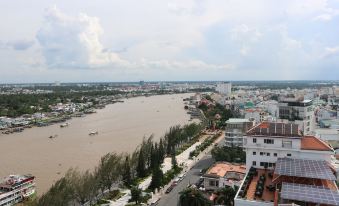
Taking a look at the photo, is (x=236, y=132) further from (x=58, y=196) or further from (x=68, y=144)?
(x=58, y=196)

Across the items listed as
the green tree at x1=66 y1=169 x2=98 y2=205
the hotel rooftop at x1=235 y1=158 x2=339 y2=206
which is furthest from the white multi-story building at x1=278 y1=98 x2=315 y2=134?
the green tree at x1=66 y1=169 x2=98 y2=205

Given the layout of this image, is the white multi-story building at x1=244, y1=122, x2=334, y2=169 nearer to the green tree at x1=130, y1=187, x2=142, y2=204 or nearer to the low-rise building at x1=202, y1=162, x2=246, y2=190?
the low-rise building at x1=202, y1=162, x2=246, y2=190

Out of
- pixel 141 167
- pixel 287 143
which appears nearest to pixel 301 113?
pixel 141 167

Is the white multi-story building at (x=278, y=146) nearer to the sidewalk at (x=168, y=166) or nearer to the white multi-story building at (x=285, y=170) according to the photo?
the white multi-story building at (x=285, y=170)

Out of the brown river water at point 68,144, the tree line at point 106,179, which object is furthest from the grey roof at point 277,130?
the brown river water at point 68,144

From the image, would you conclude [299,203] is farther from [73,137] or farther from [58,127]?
[58,127]
